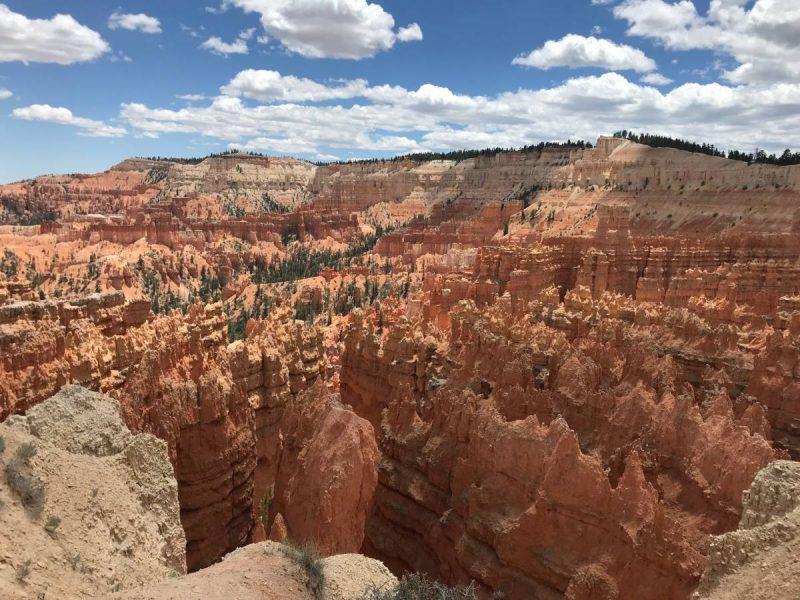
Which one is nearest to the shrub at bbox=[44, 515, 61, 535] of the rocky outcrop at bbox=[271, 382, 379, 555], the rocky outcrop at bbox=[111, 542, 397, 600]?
the rocky outcrop at bbox=[111, 542, 397, 600]

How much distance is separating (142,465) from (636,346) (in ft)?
43.6

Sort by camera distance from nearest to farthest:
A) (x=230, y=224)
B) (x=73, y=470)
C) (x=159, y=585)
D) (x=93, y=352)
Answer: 1. (x=159, y=585)
2. (x=73, y=470)
3. (x=93, y=352)
4. (x=230, y=224)

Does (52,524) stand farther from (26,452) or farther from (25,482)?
(26,452)

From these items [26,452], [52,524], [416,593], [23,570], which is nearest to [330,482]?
[416,593]

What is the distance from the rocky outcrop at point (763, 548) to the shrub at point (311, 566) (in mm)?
3960

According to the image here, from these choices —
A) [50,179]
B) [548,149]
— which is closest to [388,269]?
[548,149]

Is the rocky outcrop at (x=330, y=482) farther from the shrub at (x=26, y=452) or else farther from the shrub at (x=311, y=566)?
the shrub at (x=26, y=452)

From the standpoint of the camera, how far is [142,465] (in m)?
9.00

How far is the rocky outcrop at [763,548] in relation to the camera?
524 cm

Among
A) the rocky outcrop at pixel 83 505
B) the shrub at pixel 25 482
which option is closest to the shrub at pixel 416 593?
the rocky outcrop at pixel 83 505

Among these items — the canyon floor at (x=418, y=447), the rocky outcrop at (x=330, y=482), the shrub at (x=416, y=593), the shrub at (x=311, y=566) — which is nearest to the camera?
the shrub at (x=416, y=593)

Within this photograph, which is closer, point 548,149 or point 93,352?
point 93,352

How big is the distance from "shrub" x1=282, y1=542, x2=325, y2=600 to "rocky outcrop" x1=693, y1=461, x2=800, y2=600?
3.96 m

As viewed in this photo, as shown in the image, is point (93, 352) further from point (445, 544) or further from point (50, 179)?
point (50, 179)
